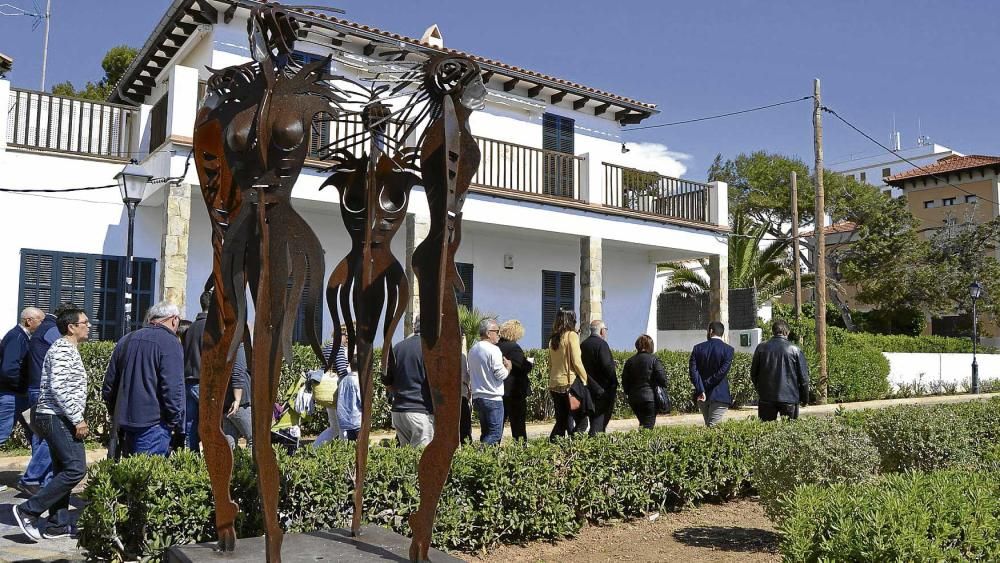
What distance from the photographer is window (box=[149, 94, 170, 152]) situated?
519 inches

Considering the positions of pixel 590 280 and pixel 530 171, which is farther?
pixel 590 280

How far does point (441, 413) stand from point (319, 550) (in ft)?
3.26

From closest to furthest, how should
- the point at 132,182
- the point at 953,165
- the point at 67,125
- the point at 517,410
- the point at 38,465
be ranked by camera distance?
the point at 38,465 < the point at 517,410 < the point at 132,182 < the point at 67,125 < the point at 953,165

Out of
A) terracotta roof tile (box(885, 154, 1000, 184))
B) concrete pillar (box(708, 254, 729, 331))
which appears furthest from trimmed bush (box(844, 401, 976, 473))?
terracotta roof tile (box(885, 154, 1000, 184))

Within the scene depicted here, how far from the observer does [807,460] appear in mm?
6051

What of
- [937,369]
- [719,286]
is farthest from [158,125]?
[937,369]

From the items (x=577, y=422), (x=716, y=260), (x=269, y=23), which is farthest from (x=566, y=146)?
(x=269, y=23)

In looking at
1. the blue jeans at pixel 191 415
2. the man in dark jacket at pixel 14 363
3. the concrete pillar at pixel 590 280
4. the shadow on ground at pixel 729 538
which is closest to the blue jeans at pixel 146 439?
the blue jeans at pixel 191 415

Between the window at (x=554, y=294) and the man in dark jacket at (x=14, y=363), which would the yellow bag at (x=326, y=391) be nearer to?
the man in dark jacket at (x=14, y=363)

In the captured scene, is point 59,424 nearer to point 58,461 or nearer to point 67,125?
point 58,461

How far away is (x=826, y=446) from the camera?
619cm

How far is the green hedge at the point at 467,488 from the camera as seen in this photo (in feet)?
15.6

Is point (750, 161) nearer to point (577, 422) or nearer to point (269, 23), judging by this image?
point (577, 422)

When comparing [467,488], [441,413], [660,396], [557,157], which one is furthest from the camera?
[557,157]
